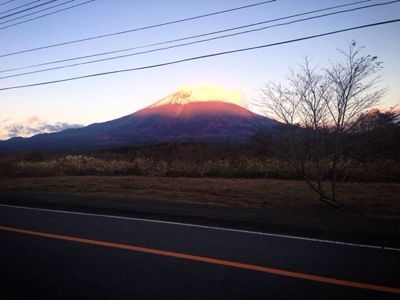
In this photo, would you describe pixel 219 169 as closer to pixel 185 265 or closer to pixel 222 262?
pixel 222 262

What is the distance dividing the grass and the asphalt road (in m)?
3.80

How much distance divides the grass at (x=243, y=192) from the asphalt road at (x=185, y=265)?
3.80 m

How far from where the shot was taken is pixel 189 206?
1028 cm

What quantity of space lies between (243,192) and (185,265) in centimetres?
811

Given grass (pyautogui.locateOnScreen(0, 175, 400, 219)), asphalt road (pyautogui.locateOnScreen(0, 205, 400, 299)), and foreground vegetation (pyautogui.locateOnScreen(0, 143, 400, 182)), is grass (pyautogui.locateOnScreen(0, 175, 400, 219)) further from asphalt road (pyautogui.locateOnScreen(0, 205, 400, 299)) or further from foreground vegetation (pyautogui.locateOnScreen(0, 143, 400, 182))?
asphalt road (pyautogui.locateOnScreen(0, 205, 400, 299))

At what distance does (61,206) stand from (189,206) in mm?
3593

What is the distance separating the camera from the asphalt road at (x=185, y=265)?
460 cm

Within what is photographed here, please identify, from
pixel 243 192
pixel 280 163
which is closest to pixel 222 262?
pixel 243 192

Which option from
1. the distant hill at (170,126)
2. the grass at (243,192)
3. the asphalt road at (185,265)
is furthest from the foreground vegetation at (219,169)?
the distant hill at (170,126)

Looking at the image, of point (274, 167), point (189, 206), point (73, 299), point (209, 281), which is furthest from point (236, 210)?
point (274, 167)

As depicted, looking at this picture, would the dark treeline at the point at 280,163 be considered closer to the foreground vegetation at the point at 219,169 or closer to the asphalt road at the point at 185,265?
the foreground vegetation at the point at 219,169

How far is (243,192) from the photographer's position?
13.5m

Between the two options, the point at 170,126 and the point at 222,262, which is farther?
the point at 170,126

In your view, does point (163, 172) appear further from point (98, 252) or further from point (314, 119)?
point (98, 252)
